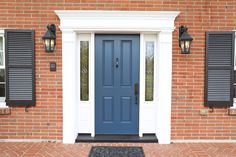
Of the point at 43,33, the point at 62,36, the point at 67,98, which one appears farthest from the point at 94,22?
the point at 67,98

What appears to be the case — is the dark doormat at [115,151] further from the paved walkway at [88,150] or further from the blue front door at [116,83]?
the blue front door at [116,83]

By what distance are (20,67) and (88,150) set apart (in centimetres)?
224

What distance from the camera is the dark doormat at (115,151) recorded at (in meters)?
4.12

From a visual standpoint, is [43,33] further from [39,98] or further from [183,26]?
[183,26]

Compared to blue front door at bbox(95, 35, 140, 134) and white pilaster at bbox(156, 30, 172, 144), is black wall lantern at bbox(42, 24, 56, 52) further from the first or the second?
white pilaster at bbox(156, 30, 172, 144)

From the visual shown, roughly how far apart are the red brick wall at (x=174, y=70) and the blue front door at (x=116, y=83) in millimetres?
791

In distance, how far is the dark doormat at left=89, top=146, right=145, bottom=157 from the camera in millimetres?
4117

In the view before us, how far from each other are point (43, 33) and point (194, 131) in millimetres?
3894

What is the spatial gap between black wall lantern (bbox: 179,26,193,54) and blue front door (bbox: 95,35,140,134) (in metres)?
0.95

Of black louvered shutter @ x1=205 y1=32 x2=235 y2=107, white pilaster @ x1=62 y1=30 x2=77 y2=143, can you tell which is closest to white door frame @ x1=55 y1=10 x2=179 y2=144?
white pilaster @ x1=62 y1=30 x2=77 y2=143

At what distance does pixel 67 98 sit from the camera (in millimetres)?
4648

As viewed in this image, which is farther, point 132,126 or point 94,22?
point 132,126

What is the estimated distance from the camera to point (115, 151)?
14.1 ft

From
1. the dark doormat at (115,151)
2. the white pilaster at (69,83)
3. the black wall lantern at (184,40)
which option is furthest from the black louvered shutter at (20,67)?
the black wall lantern at (184,40)
